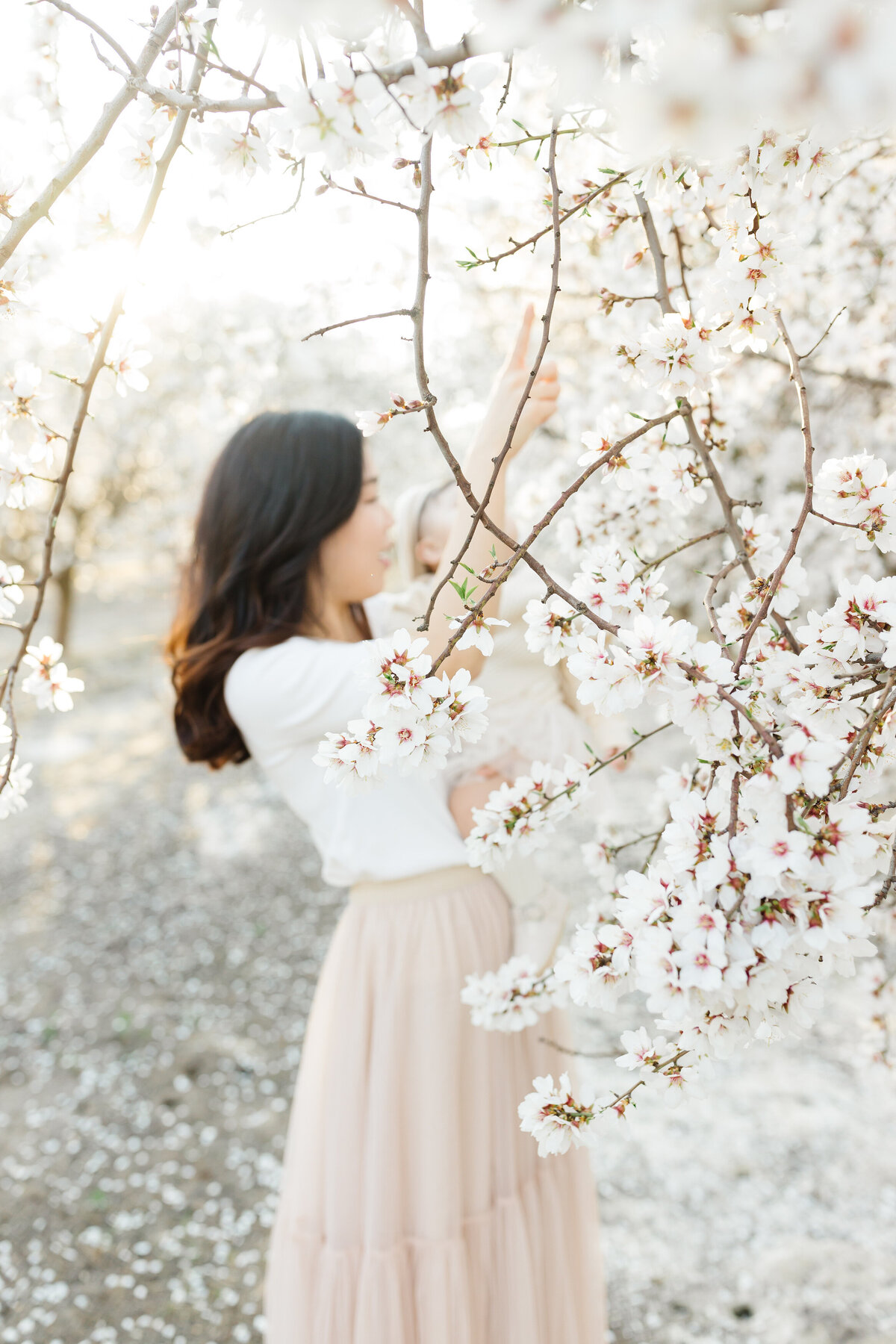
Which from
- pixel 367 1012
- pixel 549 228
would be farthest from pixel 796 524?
pixel 367 1012

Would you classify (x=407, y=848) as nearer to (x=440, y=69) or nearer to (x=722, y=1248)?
(x=440, y=69)

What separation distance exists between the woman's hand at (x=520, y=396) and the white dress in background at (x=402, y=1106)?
0.49 m

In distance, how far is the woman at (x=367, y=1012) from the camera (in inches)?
58.8

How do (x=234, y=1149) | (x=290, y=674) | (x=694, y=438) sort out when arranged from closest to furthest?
(x=694, y=438) < (x=290, y=674) < (x=234, y=1149)

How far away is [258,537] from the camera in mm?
1679

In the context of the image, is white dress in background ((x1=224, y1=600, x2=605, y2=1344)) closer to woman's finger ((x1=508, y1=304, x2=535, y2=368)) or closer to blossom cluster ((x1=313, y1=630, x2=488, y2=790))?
woman's finger ((x1=508, y1=304, x2=535, y2=368))

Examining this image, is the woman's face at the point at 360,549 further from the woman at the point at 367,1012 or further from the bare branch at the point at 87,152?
the bare branch at the point at 87,152

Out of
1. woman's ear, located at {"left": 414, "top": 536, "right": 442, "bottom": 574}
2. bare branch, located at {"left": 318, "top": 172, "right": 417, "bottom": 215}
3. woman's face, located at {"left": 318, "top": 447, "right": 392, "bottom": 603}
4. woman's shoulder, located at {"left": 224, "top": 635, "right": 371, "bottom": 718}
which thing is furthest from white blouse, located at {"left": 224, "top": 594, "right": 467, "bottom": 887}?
bare branch, located at {"left": 318, "top": 172, "right": 417, "bottom": 215}

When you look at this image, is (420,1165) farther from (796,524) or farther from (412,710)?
(796,524)

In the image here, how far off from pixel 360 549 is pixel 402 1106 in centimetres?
107

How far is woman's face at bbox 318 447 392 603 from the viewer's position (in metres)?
1.71

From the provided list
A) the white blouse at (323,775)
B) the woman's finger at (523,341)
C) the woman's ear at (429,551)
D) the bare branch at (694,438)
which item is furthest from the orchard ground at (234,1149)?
the woman's finger at (523,341)

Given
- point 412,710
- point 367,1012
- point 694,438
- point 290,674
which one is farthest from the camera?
point 367,1012

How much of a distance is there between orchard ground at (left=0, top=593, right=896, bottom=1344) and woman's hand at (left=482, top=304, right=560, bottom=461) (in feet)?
3.69
